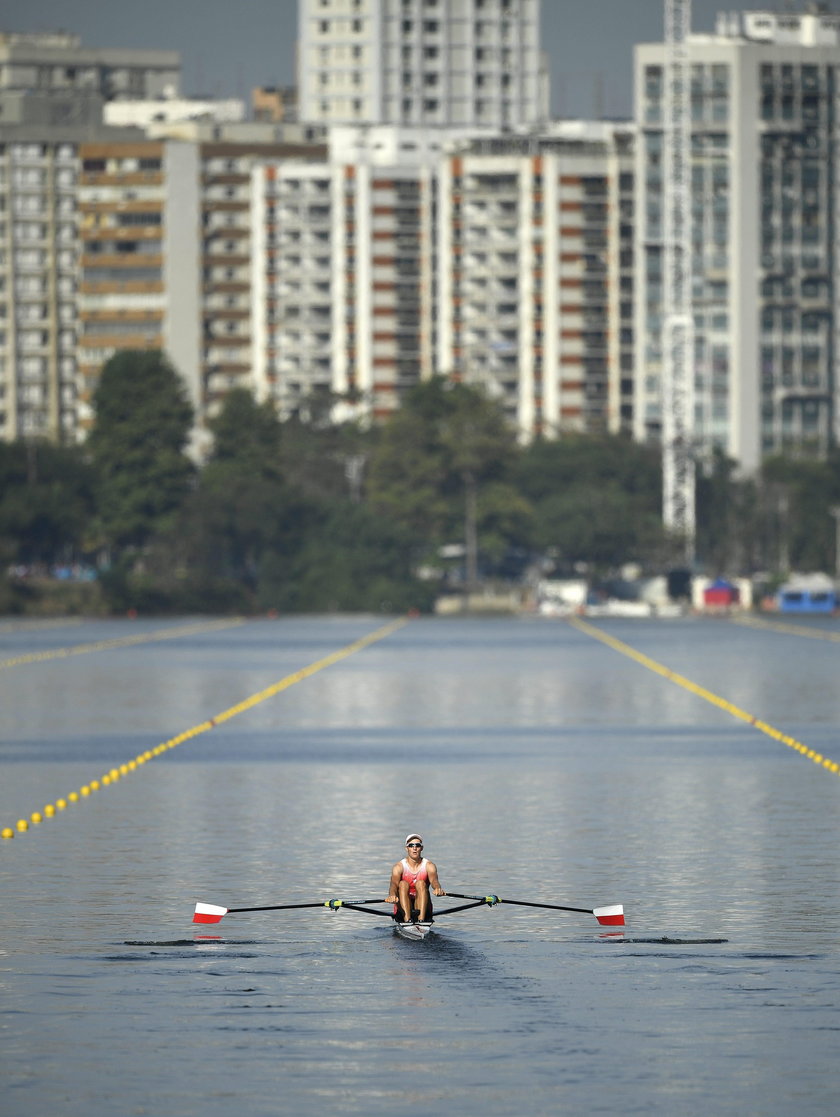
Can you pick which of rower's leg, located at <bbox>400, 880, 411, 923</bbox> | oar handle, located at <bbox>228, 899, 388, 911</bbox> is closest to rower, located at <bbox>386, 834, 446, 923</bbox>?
rower's leg, located at <bbox>400, 880, 411, 923</bbox>

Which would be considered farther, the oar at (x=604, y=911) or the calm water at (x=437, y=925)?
the oar at (x=604, y=911)

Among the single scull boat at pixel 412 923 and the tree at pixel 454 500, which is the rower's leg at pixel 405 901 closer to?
the single scull boat at pixel 412 923

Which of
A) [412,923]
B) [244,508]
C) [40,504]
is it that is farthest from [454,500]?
[412,923]

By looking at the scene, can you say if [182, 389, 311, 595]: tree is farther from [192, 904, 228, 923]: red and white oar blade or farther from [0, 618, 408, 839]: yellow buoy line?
[192, 904, 228, 923]: red and white oar blade

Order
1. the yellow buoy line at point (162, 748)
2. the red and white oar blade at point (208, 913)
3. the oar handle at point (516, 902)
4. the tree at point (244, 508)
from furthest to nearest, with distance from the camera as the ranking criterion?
the tree at point (244, 508) < the yellow buoy line at point (162, 748) < the red and white oar blade at point (208, 913) < the oar handle at point (516, 902)

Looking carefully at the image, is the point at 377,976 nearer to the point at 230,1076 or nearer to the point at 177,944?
the point at 177,944

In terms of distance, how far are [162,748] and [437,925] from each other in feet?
69.3

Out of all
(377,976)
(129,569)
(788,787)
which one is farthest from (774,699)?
(129,569)

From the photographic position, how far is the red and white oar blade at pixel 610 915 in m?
19.3

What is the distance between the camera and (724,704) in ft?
172

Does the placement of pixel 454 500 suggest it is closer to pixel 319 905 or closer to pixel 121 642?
pixel 121 642

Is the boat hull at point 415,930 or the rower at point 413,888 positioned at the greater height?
the rower at point 413,888

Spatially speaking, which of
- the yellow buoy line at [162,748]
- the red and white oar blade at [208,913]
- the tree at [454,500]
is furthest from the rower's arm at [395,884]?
the tree at [454,500]

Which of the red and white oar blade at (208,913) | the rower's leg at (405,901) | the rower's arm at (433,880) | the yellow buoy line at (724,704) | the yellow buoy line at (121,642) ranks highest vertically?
the rower's arm at (433,880)
